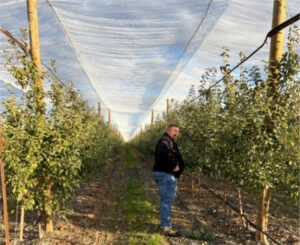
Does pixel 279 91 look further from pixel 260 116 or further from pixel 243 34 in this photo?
pixel 243 34

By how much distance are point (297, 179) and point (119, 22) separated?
481cm

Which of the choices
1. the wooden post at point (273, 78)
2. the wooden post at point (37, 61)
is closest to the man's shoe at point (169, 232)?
the wooden post at point (273, 78)

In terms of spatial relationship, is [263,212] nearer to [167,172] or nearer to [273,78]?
[167,172]

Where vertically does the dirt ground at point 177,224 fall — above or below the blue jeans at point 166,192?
below

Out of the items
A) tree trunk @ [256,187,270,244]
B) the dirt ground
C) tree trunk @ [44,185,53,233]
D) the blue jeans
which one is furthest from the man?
tree trunk @ [44,185,53,233]

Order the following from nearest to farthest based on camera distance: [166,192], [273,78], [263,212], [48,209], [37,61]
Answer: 1. [273,78]
2. [263,212]
3. [48,209]
4. [37,61]
5. [166,192]

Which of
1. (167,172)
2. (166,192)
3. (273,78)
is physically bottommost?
(166,192)

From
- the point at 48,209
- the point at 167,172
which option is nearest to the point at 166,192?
the point at 167,172

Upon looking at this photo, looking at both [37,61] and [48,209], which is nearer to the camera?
[48,209]

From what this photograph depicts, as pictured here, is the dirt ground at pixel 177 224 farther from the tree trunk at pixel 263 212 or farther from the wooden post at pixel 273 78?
the wooden post at pixel 273 78

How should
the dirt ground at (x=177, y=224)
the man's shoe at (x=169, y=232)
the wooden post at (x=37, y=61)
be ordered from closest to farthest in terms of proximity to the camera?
the wooden post at (x=37, y=61) → the dirt ground at (x=177, y=224) → the man's shoe at (x=169, y=232)

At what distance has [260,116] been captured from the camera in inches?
164

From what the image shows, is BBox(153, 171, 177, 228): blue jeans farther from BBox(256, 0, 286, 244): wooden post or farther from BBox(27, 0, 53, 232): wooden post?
BBox(27, 0, 53, 232): wooden post

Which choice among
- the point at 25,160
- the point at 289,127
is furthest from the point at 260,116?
the point at 25,160
